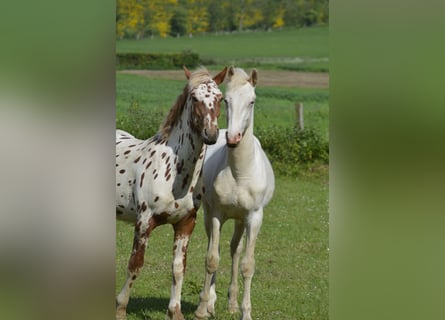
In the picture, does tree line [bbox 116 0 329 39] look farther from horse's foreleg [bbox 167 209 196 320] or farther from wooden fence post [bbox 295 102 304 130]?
horse's foreleg [bbox 167 209 196 320]

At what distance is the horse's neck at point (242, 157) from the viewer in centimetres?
371

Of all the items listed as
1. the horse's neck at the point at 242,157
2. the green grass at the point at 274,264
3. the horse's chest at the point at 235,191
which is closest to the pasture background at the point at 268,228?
the green grass at the point at 274,264

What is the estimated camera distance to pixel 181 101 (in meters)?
3.46

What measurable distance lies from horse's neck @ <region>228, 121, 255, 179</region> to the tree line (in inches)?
43.7

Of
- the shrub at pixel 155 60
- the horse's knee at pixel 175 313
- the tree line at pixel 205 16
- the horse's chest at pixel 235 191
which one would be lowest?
the horse's knee at pixel 175 313

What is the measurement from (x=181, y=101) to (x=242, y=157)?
48 centimetres

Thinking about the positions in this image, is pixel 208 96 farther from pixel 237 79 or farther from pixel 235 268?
pixel 235 268

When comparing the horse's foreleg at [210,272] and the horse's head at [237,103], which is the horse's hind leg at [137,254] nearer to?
the horse's foreleg at [210,272]

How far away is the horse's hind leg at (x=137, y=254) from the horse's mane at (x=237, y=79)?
0.75 m

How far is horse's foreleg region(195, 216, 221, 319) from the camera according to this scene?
3768 mm

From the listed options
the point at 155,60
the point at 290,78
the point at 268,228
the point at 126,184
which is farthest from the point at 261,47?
the point at 126,184
